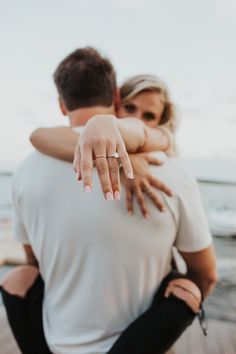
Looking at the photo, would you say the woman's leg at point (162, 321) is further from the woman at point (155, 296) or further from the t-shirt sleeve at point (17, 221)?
the t-shirt sleeve at point (17, 221)

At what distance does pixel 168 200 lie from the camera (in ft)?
2.83

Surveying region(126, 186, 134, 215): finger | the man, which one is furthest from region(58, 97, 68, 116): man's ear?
region(126, 186, 134, 215): finger

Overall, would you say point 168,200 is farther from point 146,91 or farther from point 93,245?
point 146,91

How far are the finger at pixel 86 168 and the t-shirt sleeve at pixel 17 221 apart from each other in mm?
545

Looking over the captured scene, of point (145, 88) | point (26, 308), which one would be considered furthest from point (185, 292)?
point (145, 88)

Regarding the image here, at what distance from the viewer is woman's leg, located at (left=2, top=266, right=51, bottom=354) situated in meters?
1.03

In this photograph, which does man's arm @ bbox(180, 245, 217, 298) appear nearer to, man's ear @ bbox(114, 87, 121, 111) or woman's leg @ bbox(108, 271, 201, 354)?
woman's leg @ bbox(108, 271, 201, 354)

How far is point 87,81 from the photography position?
876 mm

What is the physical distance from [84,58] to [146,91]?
251mm

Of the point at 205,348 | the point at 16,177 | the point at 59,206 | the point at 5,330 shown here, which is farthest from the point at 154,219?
the point at 5,330

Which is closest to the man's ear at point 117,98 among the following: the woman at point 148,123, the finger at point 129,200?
the woman at point 148,123

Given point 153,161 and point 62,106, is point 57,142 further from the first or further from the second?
point 153,161

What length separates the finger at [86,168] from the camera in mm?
410

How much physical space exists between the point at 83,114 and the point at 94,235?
0.26 m
